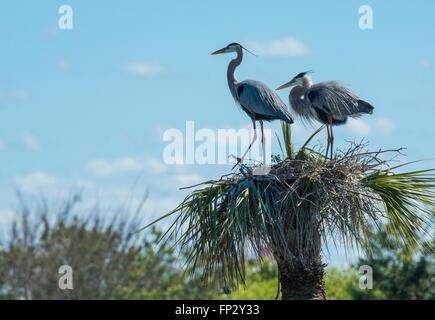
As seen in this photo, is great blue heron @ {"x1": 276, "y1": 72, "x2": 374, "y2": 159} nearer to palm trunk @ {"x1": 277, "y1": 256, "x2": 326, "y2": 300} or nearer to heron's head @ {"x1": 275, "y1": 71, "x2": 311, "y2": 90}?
heron's head @ {"x1": 275, "y1": 71, "x2": 311, "y2": 90}

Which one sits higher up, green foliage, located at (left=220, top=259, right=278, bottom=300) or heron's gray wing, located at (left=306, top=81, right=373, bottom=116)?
heron's gray wing, located at (left=306, top=81, right=373, bottom=116)

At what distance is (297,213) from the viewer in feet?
23.2

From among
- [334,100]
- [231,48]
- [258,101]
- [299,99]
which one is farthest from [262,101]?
[231,48]

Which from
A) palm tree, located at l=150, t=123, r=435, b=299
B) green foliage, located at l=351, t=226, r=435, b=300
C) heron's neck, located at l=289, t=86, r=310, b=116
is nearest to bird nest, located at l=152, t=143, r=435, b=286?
palm tree, located at l=150, t=123, r=435, b=299

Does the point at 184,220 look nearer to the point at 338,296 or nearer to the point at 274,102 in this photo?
the point at 274,102

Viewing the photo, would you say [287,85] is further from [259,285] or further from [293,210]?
[259,285]

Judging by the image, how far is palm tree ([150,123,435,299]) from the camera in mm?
7059

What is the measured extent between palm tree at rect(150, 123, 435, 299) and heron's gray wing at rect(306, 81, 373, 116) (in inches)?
48.8

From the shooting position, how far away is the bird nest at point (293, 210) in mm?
7051
